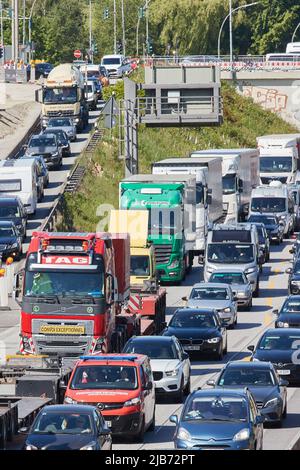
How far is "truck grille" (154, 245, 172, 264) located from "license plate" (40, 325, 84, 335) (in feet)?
58.4

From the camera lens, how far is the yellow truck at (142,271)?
1714 inches

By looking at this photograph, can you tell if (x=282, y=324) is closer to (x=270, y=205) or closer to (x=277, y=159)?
(x=270, y=205)

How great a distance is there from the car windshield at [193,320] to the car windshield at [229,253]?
12.8 m

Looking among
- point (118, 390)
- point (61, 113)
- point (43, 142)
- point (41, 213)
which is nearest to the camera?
point (118, 390)

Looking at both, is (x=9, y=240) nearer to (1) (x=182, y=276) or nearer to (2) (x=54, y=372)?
(1) (x=182, y=276)


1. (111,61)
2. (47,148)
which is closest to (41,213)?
(47,148)

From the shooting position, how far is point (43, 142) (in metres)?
79.9

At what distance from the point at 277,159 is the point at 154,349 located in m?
46.7

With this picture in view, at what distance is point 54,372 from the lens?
3059cm

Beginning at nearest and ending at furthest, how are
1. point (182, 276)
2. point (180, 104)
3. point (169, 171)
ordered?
point (182, 276) < point (169, 171) < point (180, 104)

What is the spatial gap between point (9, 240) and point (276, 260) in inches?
429
